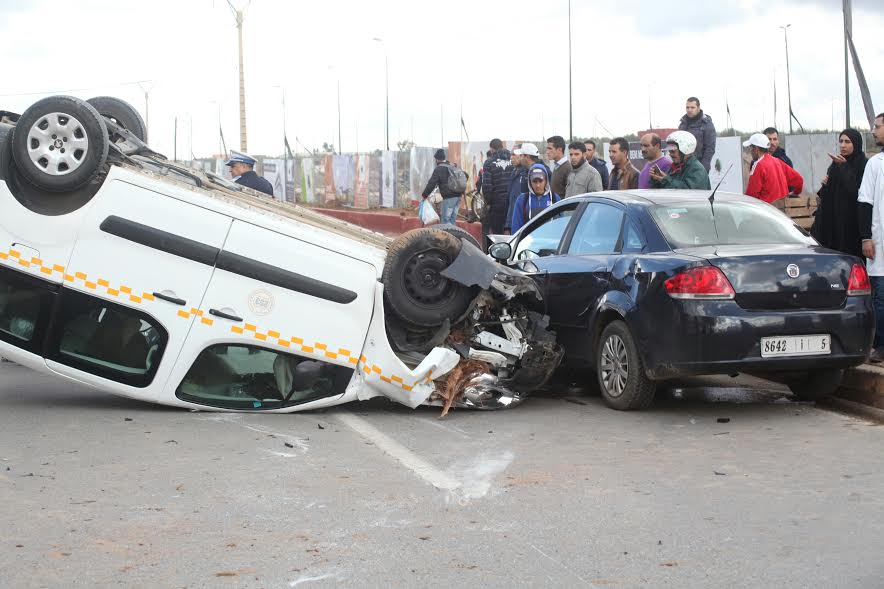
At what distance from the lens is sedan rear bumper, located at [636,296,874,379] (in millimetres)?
7414

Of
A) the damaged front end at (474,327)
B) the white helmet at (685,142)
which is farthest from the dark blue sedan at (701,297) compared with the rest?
the white helmet at (685,142)

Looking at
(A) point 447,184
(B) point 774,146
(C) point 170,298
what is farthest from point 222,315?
(A) point 447,184

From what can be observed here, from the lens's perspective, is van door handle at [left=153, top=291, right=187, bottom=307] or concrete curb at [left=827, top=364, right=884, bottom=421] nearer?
van door handle at [left=153, top=291, right=187, bottom=307]

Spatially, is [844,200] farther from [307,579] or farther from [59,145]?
[307,579]

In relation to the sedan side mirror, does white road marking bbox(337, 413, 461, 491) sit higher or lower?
lower

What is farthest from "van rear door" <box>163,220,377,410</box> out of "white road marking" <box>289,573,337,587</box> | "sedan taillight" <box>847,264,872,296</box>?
"white road marking" <box>289,573,337,587</box>

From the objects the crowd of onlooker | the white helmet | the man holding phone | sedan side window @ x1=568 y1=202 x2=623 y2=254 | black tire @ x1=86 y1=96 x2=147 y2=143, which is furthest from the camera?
the man holding phone

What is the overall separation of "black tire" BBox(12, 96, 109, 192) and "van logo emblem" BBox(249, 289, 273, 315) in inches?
54.0

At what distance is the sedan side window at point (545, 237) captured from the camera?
9.51m

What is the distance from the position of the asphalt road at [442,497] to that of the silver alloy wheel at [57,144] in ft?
5.81

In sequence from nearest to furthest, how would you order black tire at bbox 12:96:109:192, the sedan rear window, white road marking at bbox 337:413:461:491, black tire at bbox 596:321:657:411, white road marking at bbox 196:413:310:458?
white road marking at bbox 337:413:461:491 < white road marking at bbox 196:413:310:458 < black tire at bbox 12:96:109:192 < black tire at bbox 596:321:657:411 < the sedan rear window

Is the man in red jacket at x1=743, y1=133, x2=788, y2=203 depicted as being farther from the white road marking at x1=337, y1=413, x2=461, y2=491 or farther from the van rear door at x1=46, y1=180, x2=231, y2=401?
the van rear door at x1=46, y1=180, x2=231, y2=401

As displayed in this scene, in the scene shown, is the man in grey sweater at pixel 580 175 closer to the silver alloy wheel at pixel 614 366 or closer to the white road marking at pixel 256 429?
the silver alloy wheel at pixel 614 366

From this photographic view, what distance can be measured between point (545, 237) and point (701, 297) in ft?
8.23
